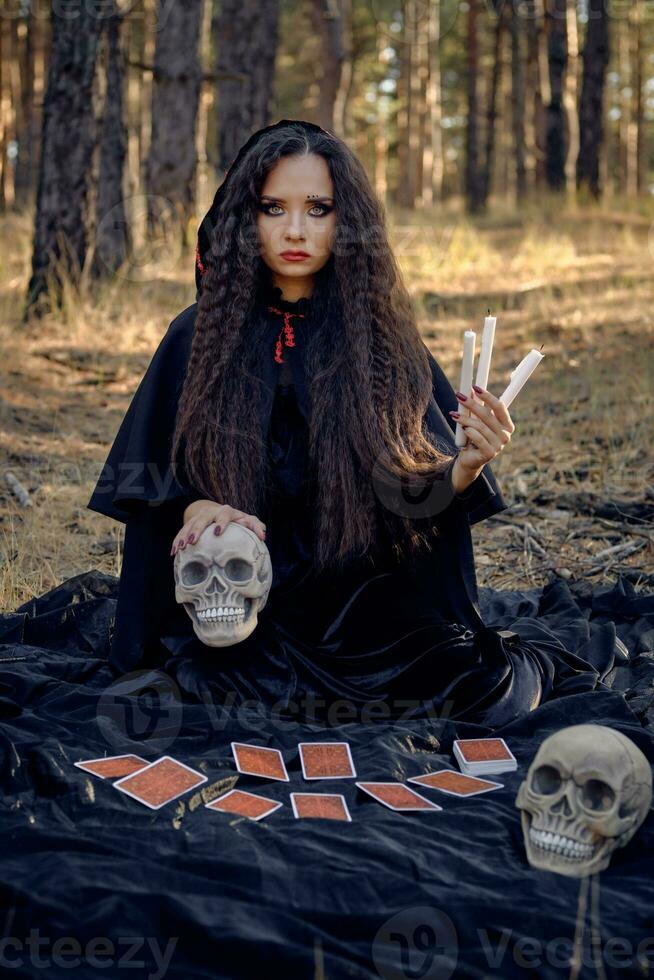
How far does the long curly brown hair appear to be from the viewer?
140 inches

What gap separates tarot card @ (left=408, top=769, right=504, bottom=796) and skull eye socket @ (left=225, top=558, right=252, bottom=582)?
0.73m

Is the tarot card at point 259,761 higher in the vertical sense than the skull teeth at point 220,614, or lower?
lower

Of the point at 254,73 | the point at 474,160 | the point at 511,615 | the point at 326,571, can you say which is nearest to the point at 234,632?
the point at 326,571

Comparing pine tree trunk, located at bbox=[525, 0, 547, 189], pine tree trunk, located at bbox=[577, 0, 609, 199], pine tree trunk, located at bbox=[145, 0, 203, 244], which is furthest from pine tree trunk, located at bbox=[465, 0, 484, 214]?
pine tree trunk, located at bbox=[145, 0, 203, 244]

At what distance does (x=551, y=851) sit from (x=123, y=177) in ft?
26.7

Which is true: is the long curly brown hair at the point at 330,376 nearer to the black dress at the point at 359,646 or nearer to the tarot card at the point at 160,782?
the black dress at the point at 359,646

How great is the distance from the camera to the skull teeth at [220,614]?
3.17 m

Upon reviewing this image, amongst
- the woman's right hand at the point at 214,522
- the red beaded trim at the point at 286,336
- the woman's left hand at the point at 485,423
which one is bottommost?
the woman's right hand at the point at 214,522

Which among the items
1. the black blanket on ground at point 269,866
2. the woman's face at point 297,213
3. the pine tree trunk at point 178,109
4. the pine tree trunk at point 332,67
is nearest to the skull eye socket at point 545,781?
the black blanket on ground at point 269,866

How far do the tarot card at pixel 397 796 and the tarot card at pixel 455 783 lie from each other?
0.06 metres

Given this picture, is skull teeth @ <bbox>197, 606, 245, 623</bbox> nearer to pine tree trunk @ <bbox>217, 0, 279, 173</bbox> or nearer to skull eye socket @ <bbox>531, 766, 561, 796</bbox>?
skull eye socket @ <bbox>531, 766, 561, 796</bbox>

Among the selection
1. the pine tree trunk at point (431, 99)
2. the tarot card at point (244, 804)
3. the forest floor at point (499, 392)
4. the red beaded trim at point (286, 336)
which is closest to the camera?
the tarot card at point (244, 804)

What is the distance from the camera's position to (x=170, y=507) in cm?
363

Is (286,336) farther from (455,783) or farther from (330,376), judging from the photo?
(455,783)
